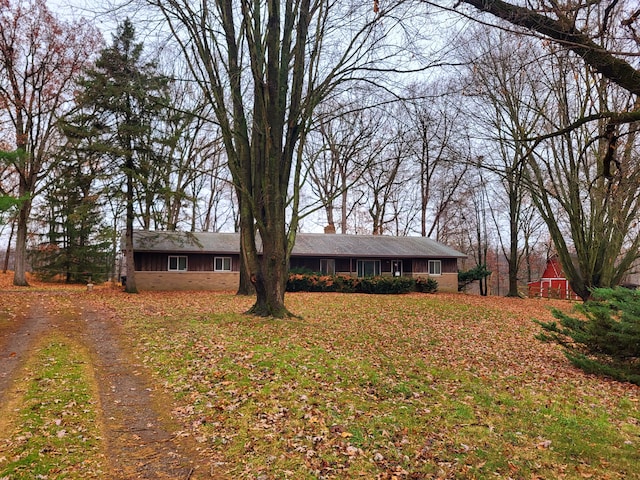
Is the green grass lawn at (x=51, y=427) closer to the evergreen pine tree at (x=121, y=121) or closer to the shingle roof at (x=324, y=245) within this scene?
the evergreen pine tree at (x=121, y=121)

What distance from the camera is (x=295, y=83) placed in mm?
12570

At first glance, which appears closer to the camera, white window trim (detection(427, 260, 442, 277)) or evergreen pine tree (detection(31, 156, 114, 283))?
evergreen pine tree (detection(31, 156, 114, 283))

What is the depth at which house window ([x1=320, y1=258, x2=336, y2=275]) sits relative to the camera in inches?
1214

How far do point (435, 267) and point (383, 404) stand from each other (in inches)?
1085

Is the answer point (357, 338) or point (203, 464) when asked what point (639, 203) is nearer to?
point (357, 338)

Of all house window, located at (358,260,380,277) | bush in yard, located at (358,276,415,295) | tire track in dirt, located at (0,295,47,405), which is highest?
house window, located at (358,260,380,277)

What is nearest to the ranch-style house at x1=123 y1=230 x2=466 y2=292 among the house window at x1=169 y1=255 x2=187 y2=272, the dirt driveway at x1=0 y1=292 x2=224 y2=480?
the house window at x1=169 y1=255 x2=187 y2=272

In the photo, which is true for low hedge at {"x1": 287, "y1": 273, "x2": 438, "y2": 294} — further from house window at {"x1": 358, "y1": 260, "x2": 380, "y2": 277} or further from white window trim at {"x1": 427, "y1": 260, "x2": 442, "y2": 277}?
white window trim at {"x1": 427, "y1": 260, "x2": 442, "y2": 277}

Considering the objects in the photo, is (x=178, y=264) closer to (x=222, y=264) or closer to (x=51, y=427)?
(x=222, y=264)

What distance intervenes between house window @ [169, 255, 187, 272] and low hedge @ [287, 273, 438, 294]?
711 centimetres

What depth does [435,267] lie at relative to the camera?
3262 centimetres

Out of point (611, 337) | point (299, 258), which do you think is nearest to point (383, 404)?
point (611, 337)

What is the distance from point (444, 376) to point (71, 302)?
14462 millimetres

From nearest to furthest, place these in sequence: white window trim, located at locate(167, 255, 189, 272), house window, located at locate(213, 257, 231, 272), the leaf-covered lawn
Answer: the leaf-covered lawn < white window trim, located at locate(167, 255, 189, 272) < house window, located at locate(213, 257, 231, 272)
